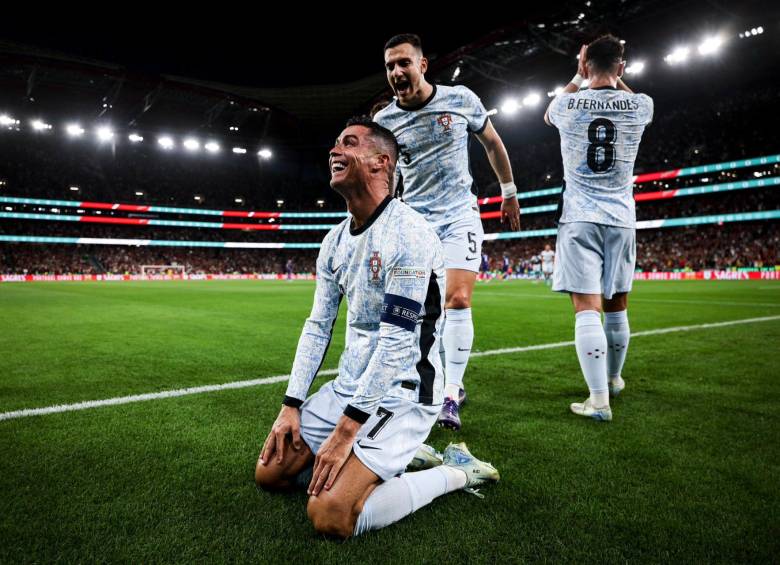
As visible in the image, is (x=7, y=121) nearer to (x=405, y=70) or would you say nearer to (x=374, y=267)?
(x=405, y=70)

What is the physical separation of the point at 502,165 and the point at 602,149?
2.30ft

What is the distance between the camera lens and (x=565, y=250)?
130 inches

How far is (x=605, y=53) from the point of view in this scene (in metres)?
3.23

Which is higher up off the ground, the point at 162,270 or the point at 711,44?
the point at 711,44

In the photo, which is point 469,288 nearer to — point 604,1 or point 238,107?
point 604,1

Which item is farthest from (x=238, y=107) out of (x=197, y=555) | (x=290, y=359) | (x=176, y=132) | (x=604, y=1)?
(x=197, y=555)

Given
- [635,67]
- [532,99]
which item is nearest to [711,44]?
[635,67]

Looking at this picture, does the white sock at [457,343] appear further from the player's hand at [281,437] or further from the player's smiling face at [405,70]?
the player's smiling face at [405,70]

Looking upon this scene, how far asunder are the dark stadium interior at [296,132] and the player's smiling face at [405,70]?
29806 mm

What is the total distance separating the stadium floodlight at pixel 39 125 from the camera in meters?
45.5

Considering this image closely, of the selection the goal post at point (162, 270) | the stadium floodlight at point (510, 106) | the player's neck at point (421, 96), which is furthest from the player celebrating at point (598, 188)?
the goal post at point (162, 270)

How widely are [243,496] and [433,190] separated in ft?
7.61

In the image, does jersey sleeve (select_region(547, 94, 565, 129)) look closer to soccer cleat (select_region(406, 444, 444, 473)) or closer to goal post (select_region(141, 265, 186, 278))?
soccer cleat (select_region(406, 444, 444, 473))

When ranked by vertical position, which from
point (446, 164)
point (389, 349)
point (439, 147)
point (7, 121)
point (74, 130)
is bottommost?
Answer: point (389, 349)
